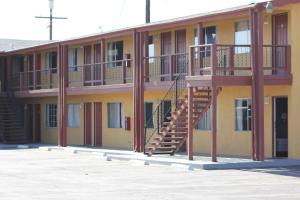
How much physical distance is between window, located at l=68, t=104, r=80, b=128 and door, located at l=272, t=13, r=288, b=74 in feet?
46.9

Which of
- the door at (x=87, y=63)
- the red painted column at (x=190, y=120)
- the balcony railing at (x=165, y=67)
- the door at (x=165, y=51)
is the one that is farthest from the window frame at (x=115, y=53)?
the red painted column at (x=190, y=120)

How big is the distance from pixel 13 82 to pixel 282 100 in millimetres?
20639

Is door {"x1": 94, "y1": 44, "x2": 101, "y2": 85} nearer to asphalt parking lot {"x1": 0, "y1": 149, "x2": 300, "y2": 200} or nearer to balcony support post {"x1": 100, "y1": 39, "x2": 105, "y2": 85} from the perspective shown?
balcony support post {"x1": 100, "y1": 39, "x2": 105, "y2": 85}

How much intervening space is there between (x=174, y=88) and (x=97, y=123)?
8.60 m


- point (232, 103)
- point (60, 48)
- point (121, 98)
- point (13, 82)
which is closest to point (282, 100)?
point (232, 103)

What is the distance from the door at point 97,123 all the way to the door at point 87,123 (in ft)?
1.79

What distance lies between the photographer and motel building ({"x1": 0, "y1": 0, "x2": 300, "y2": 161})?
80.9 feet

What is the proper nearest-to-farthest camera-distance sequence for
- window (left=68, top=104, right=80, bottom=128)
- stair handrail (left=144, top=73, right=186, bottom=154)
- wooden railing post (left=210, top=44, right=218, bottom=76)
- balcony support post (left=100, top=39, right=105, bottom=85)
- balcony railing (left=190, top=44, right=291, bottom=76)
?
wooden railing post (left=210, top=44, right=218, bottom=76) < balcony railing (left=190, top=44, right=291, bottom=76) < stair handrail (left=144, top=73, right=186, bottom=154) < balcony support post (left=100, top=39, right=105, bottom=85) < window (left=68, top=104, right=80, bottom=128)

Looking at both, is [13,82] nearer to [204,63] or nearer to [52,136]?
[52,136]

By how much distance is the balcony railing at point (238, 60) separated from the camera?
78.9ft

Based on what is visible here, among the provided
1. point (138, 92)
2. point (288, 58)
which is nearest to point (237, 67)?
point (288, 58)

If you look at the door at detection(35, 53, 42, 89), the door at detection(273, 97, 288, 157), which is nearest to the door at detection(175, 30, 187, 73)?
the door at detection(273, 97, 288, 157)

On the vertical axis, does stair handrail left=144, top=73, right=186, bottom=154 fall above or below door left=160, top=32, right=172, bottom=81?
below

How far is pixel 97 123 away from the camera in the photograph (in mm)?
36031
